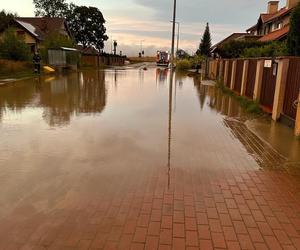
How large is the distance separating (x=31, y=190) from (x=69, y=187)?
54 centimetres

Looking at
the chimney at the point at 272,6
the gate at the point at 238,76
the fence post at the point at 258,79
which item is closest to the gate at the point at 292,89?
the fence post at the point at 258,79

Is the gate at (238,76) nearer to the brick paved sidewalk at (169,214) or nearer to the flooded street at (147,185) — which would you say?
the flooded street at (147,185)

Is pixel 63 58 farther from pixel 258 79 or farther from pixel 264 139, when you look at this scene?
pixel 264 139

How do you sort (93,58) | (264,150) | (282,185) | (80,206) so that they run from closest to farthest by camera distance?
(80,206) → (282,185) → (264,150) → (93,58)

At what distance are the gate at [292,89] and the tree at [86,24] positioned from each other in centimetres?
7408

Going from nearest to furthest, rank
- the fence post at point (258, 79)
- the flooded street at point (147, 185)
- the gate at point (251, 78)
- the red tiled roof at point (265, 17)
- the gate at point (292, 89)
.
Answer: the flooded street at point (147, 185) → the gate at point (292, 89) → the fence post at point (258, 79) → the gate at point (251, 78) → the red tiled roof at point (265, 17)

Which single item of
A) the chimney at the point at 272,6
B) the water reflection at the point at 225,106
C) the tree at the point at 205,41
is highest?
the chimney at the point at 272,6

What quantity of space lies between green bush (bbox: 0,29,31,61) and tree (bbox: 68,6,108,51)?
49.3m

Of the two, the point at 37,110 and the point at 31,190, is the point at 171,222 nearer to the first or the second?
the point at 31,190

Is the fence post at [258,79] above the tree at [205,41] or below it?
below

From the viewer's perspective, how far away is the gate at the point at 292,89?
8.63 meters

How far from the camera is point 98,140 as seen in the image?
7344mm

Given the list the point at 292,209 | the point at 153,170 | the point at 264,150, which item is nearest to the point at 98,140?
the point at 153,170

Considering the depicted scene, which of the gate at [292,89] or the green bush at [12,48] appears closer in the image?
the gate at [292,89]
